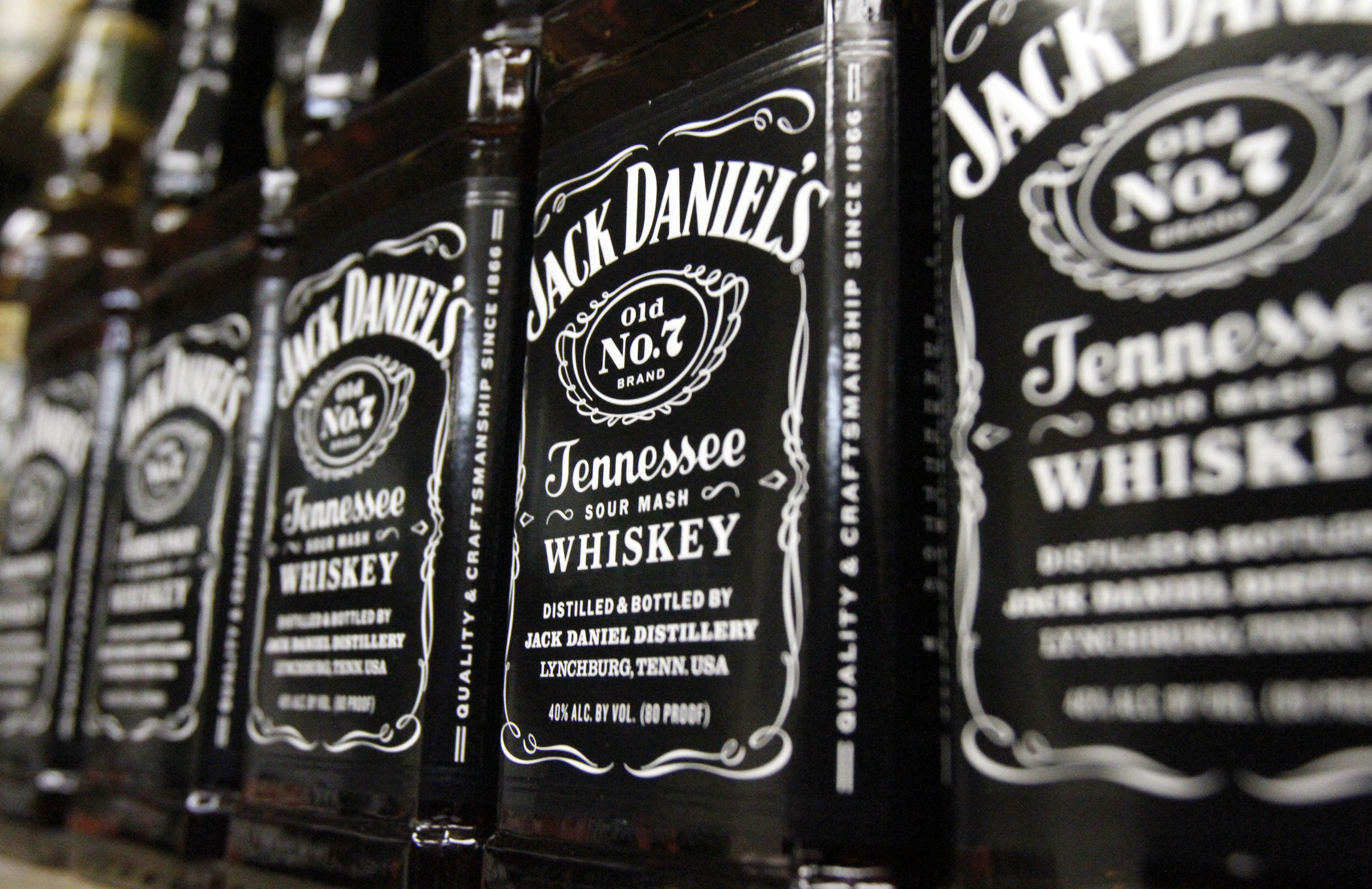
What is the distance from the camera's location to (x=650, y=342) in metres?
0.64

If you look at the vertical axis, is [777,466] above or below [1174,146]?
below

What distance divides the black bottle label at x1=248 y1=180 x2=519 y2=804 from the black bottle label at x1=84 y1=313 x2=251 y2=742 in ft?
0.30

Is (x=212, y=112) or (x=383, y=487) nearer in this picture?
(x=383, y=487)

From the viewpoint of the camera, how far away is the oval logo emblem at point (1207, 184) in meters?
0.43

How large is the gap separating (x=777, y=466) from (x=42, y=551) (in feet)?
3.15

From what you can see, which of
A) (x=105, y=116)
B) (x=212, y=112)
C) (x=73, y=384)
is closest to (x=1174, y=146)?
(x=212, y=112)

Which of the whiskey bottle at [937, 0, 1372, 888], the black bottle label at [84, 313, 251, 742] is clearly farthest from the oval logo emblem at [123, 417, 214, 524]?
the whiskey bottle at [937, 0, 1372, 888]

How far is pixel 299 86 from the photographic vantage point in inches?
38.4

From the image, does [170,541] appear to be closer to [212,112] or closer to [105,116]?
[212,112]

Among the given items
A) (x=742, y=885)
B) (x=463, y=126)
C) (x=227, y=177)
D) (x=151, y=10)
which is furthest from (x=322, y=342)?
(x=151, y=10)

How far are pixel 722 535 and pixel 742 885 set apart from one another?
156 millimetres

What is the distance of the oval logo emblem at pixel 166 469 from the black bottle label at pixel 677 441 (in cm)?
43

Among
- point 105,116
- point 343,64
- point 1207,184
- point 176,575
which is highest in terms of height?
point 105,116

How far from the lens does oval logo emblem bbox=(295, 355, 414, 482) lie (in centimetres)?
80
